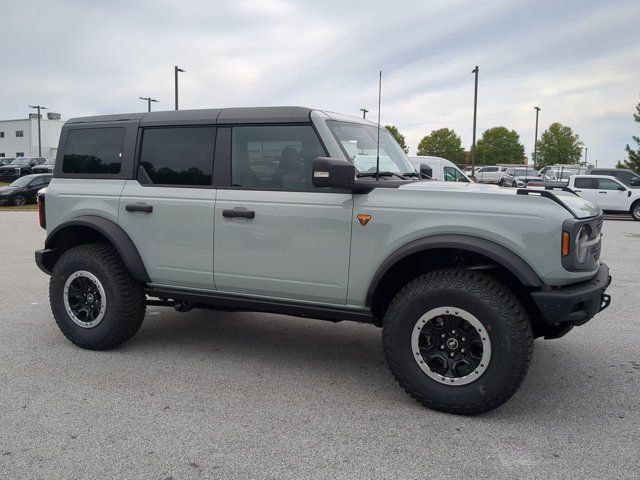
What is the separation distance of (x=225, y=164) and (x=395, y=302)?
1.74m

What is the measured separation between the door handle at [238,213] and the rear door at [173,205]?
161mm

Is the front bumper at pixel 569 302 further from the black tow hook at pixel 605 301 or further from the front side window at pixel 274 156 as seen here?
the front side window at pixel 274 156

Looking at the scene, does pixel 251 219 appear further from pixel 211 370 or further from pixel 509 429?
pixel 509 429

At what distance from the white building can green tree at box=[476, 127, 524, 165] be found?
68.2 m

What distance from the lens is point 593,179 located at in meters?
21.7

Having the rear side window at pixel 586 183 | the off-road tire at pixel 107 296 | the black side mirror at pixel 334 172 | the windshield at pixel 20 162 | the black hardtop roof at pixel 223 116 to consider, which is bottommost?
the off-road tire at pixel 107 296

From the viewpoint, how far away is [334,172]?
371cm

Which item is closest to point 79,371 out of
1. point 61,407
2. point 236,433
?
point 61,407

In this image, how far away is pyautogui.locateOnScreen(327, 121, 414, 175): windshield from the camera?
14.1 ft

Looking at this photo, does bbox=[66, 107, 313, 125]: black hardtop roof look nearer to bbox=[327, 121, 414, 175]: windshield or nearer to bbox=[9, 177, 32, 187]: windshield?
bbox=[327, 121, 414, 175]: windshield

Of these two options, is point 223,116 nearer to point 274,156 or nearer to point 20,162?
point 274,156

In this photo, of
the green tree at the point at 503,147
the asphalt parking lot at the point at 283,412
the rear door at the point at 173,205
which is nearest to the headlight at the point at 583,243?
the asphalt parking lot at the point at 283,412

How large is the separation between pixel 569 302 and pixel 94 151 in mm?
4041

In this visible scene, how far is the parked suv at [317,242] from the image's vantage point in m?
3.53
